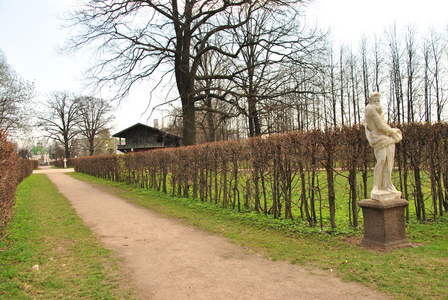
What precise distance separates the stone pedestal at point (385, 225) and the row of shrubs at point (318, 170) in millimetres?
1164

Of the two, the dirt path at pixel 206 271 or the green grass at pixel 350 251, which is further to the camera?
the green grass at pixel 350 251

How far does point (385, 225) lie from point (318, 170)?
1933 millimetres

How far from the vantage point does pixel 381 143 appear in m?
5.68

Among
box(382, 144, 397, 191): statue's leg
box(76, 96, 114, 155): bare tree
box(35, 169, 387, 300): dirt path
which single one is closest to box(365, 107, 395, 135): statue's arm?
box(382, 144, 397, 191): statue's leg

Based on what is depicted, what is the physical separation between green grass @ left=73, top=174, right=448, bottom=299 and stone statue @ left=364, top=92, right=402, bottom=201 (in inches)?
42.7

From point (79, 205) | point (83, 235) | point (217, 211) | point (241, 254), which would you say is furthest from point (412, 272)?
point (79, 205)

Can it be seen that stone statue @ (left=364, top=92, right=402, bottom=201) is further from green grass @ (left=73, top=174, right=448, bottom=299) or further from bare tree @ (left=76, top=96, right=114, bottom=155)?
bare tree @ (left=76, top=96, right=114, bottom=155)

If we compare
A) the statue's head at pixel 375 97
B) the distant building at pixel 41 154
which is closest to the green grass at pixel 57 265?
the statue's head at pixel 375 97

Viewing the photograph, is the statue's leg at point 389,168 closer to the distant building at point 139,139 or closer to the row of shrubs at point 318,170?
the row of shrubs at point 318,170

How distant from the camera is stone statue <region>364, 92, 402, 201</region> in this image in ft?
18.5

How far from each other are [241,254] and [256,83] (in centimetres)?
1421

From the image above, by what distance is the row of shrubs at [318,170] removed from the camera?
6.78 m

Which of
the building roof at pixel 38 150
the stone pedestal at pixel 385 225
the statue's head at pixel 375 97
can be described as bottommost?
the stone pedestal at pixel 385 225

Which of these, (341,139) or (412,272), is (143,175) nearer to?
(341,139)
